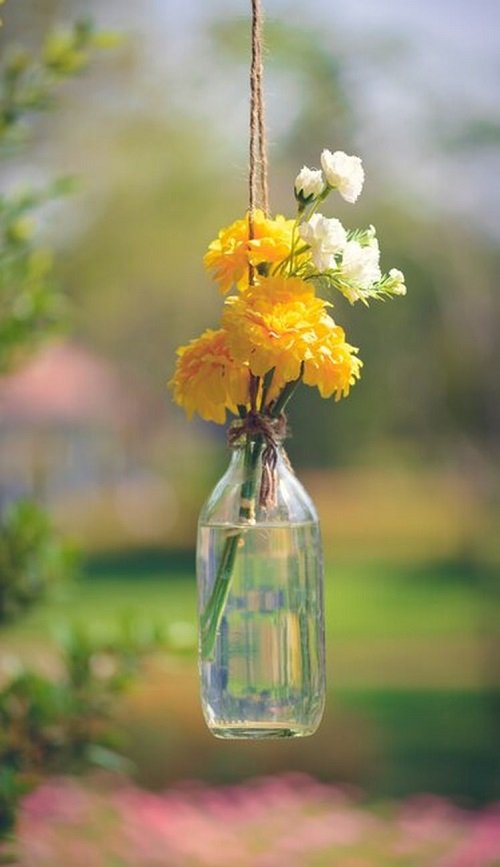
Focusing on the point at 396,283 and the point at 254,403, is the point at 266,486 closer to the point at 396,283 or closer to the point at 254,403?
the point at 254,403

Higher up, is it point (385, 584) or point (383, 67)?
point (383, 67)

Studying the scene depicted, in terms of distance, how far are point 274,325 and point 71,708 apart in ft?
4.05

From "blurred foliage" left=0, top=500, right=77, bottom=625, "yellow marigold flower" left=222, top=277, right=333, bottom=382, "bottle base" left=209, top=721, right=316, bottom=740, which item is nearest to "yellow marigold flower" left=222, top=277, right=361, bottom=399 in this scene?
"yellow marigold flower" left=222, top=277, right=333, bottom=382

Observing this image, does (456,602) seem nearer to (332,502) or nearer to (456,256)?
(332,502)

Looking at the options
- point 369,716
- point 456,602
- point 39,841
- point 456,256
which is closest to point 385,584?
point 456,602

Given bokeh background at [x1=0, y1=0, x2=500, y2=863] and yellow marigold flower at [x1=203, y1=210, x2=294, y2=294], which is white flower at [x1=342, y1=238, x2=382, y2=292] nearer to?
yellow marigold flower at [x1=203, y1=210, x2=294, y2=294]

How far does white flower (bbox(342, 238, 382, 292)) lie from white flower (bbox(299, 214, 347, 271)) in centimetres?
2

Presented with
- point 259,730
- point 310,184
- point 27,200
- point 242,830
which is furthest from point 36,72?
point 242,830

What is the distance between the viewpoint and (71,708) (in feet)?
7.36

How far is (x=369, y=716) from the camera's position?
868cm

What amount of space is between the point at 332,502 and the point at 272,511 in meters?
9.51

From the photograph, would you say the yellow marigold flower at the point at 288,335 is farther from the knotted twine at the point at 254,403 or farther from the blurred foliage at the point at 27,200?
the blurred foliage at the point at 27,200

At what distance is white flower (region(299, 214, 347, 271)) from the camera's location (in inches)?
47.4

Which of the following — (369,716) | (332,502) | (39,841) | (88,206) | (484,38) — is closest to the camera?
(39,841)
